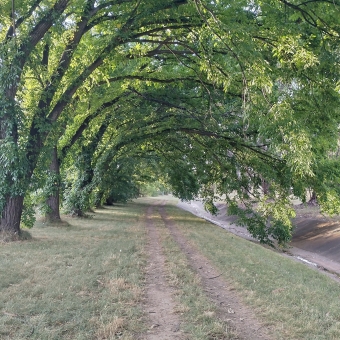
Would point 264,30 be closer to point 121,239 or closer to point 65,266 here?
point 65,266

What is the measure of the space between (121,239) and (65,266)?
5.05 meters

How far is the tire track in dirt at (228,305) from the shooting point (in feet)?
16.4

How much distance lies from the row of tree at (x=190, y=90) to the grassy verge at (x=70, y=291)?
9.92ft

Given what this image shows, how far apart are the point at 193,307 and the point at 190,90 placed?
1102 cm

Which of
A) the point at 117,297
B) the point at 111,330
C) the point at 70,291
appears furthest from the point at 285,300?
the point at 70,291

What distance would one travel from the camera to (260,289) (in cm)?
716

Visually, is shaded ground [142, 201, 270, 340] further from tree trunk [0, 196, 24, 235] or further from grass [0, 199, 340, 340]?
tree trunk [0, 196, 24, 235]

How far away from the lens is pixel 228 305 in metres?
6.15

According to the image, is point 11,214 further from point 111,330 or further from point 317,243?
point 317,243

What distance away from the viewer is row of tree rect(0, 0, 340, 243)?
23.5 feet

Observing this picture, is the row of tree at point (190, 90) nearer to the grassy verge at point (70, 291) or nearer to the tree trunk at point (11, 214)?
the tree trunk at point (11, 214)

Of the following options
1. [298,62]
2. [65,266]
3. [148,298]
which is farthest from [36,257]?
[298,62]

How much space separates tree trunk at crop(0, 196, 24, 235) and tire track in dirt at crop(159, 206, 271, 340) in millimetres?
5767

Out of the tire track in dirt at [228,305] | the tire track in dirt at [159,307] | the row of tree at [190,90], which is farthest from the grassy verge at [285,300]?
the row of tree at [190,90]
